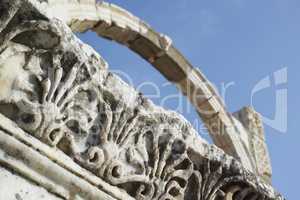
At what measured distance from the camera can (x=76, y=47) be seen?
2.34 meters

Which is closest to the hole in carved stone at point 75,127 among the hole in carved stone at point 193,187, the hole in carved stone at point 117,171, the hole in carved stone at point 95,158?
the hole in carved stone at point 95,158

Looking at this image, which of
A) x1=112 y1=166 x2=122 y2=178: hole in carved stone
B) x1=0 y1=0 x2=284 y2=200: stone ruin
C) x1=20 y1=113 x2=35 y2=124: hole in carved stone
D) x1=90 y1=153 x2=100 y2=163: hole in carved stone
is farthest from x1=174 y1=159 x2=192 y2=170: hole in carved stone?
x1=20 y1=113 x2=35 y2=124: hole in carved stone

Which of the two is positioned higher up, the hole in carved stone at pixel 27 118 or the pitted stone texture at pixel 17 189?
the hole in carved stone at pixel 27 118

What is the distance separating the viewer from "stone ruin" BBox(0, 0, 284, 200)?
2107 millimetres

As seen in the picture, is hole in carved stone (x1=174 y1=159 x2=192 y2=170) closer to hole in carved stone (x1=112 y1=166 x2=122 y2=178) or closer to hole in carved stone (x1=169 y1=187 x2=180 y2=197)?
hole in carved stone (x1=169 y1=187 x2=180 y2=197)

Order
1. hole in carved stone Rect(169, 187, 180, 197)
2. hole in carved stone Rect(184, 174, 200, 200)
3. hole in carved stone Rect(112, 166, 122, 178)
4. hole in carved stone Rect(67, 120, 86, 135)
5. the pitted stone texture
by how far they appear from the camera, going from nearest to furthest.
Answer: the pitted stone texture < hole in carved stone Rect(67, 120, 86, 135) < hole in carved stone Rect(112, 166, 122, 178) < hole in carved stone Rect(169, 187, 180, 197) < hole in carved stone Rect(184, 174, 200, 200)

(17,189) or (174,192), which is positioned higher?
(174,192)

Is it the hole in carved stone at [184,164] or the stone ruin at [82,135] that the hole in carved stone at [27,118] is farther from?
the hole in carved stone at [184,164]

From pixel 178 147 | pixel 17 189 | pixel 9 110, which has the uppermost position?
pixel 178 147

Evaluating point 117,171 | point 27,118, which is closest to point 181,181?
point 117,171

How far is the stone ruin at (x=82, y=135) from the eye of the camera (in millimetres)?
2107

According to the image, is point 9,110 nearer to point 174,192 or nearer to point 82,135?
point 82,135

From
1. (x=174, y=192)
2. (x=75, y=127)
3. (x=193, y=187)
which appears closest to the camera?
(x=75, y=127)

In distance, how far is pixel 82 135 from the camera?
2361 millimetres
